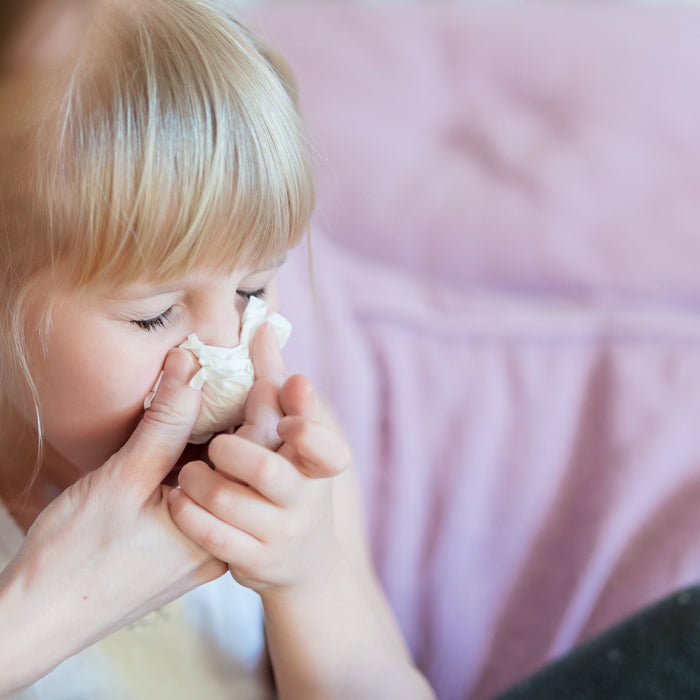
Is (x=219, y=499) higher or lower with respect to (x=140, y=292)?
lower

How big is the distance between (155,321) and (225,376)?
0.21ft

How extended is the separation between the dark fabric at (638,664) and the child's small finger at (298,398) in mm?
278

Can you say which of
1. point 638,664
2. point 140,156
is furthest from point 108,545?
point 638,664

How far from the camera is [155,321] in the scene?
25.5 inches

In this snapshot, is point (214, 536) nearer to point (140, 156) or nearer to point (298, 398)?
point (298, 398)

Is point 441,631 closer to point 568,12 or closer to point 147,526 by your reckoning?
point 147,526

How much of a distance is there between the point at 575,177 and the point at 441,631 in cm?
64

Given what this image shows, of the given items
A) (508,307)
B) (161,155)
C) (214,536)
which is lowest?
(508,307)

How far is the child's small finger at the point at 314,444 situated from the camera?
596 mm

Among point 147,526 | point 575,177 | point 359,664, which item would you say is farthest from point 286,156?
point 575,177

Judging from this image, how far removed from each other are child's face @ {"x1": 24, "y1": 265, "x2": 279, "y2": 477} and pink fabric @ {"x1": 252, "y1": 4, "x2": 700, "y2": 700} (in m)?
0.25

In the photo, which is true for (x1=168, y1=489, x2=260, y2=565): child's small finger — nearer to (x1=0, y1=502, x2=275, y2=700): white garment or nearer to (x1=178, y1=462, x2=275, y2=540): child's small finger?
(x1=178, y1=462, x2=275, y2=540): child's small finger

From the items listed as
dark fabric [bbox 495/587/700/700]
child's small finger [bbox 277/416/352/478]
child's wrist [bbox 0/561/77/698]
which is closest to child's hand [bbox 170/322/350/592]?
child's small finger [bbox 277/416/352/478]

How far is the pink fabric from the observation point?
944mm
